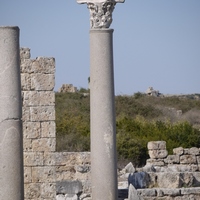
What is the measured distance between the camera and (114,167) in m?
14.4

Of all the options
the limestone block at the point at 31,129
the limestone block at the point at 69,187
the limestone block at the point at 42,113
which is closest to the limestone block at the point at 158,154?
the limestone block at the point at 69,187

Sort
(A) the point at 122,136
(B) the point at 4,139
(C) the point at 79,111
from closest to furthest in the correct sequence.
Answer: (B) the point at 4,139 → (A) the point at 122,136 → (C) the point at 79,111

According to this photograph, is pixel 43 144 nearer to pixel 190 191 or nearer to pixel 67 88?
pixel 190 191

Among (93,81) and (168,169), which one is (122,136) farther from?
(93,81)

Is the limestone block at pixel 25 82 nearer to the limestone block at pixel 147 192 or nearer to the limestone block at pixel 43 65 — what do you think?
the limestone block at pixel 43 65

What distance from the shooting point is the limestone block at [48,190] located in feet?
54.1

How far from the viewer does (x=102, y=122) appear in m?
14.4

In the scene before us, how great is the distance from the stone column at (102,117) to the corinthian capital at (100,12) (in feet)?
0.62

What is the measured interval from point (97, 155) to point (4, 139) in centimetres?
261

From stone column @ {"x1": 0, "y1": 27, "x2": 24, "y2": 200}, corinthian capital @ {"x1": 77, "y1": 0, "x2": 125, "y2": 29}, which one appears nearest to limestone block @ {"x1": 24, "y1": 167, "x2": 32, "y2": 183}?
corinthian capital @ {"x1": 77, "y1": 0, "x2": 125, "y2": 29}

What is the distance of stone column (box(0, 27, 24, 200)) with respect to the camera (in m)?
12.1

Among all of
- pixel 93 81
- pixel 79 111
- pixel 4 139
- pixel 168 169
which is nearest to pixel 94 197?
pixel 93 81

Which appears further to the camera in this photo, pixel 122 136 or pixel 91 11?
pixel 122 136

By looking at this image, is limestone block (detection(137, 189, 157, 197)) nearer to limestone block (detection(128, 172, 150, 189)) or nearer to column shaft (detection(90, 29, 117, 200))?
limestone block (detection(128, 172, 150, 189))
